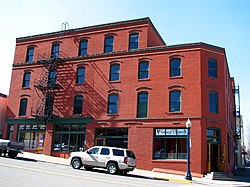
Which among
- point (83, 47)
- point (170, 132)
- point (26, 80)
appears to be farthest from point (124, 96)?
point (26, 80)

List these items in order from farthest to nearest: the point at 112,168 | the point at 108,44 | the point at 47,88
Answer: the point at 47,88
the point at 108,44
the point at 112,168

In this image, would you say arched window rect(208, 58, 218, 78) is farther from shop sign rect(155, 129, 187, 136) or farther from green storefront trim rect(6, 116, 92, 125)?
green storefront trim rect(6, 116, 92, 125)

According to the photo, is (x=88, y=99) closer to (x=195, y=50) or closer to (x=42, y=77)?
(x=42, y=77)

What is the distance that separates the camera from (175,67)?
2792 centimetres

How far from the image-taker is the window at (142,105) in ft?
92.1

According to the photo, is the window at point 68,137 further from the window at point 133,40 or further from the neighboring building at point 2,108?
the neighboring building at point 2,108

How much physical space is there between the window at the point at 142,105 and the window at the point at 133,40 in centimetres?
526

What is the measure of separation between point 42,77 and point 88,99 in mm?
6889

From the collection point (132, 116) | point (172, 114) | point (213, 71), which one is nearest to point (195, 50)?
point (213, 71)

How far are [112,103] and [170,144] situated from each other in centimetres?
720

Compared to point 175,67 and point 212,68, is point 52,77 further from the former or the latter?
point 212,68

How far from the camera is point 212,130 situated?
2616 cm

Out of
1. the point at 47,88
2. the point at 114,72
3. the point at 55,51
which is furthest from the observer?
the point at 55,51

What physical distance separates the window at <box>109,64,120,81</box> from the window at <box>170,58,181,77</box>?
5550mm
